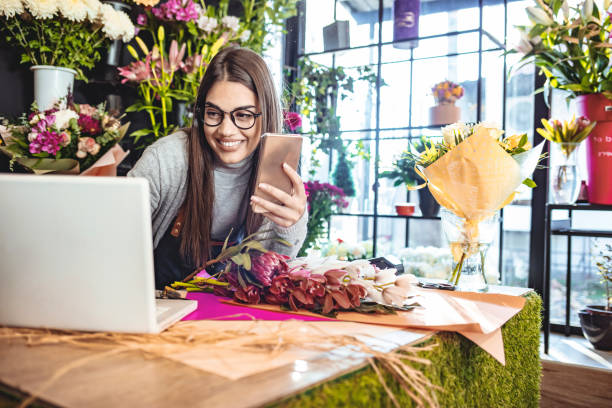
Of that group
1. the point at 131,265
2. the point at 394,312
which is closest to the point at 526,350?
the point at 394,312

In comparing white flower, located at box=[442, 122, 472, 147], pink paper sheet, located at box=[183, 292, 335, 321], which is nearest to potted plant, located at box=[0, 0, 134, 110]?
pink paper sheet, located at box=[183, 292, 335, 321]

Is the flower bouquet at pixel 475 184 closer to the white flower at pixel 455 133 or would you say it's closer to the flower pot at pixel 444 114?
the white flower at pixel 455 133

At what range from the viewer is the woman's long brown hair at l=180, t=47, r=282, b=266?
4.82 ft

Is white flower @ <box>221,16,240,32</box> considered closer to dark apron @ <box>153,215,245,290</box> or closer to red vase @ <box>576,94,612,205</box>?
dark apron @ <box>153,215,245,290</box>

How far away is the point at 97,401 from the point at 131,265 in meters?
0.17

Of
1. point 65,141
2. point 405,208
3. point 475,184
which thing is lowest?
point 405,208

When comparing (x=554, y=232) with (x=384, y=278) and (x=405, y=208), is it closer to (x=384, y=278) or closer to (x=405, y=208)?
(x=405, y=208)

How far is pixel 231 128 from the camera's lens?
143 centimetres

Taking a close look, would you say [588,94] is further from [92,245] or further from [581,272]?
[92,245]

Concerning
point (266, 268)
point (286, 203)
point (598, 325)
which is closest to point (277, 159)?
point (286, 203)

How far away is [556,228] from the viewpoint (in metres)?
1.94

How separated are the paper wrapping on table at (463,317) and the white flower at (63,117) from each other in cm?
84

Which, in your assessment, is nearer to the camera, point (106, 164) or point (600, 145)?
point (106, 164)

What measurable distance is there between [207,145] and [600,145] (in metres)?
1.36
